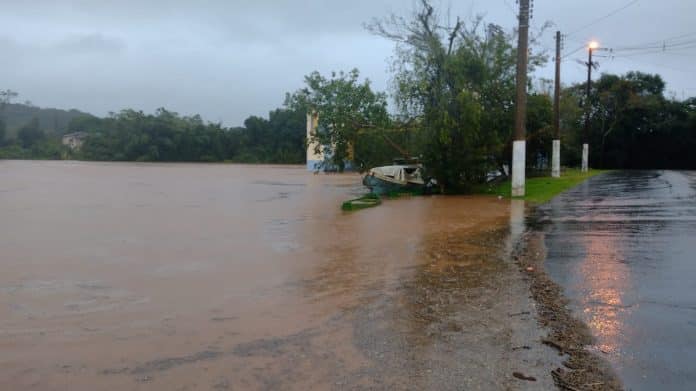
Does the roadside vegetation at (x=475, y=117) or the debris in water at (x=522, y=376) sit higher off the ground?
the roadside vegetation at (x=475, y=117)

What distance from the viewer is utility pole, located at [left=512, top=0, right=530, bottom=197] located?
21.5 metres

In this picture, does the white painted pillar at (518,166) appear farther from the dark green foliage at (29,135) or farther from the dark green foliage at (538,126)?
the dark green foliage at (29,135)

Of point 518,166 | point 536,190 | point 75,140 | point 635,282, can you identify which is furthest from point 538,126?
point 75,140

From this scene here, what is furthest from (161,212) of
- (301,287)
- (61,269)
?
(301,287)

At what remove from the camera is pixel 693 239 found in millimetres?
11000

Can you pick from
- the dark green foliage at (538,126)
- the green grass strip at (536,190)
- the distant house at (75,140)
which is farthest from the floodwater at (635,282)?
the distant house at (75,140)

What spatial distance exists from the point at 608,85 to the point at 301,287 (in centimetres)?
5313

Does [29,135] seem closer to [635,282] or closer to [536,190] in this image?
[536,190]

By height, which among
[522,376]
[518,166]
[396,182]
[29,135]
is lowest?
[522,376]

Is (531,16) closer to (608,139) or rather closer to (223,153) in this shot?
(608,139)

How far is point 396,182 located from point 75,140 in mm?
93665

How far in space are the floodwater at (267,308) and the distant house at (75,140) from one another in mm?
93591

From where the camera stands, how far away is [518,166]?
22.0 metres

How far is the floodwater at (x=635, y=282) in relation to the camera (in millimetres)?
5102
